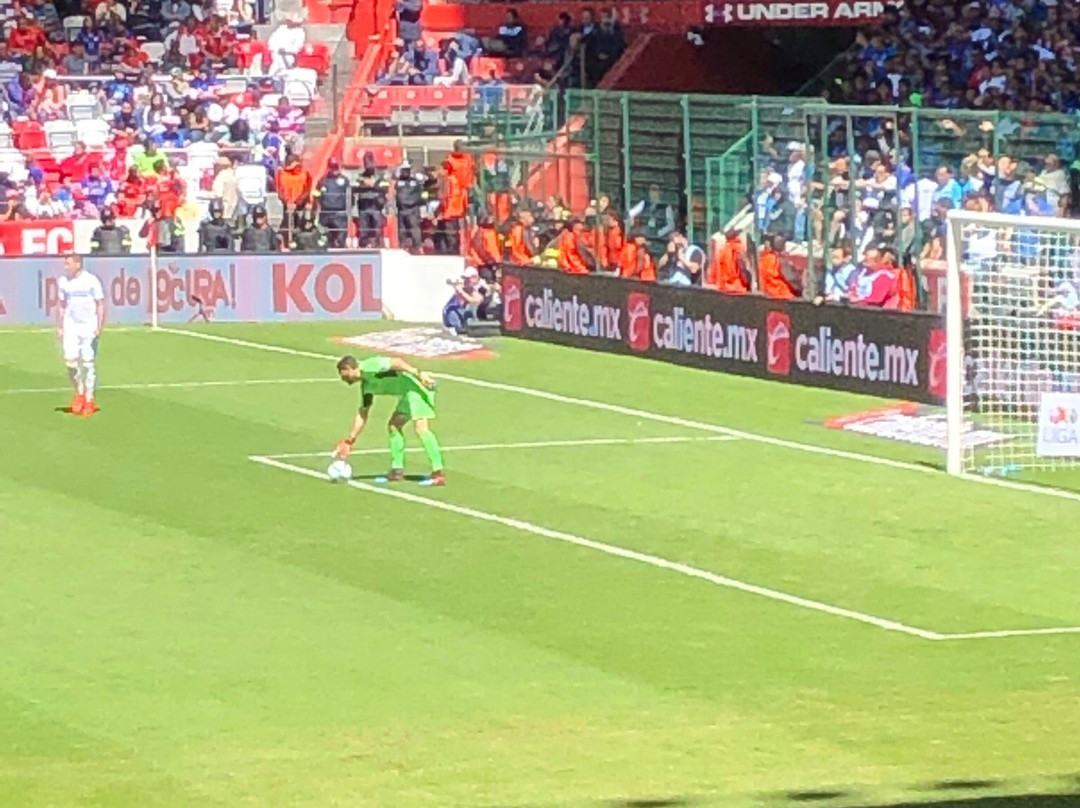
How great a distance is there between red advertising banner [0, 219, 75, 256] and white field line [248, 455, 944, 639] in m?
17.7

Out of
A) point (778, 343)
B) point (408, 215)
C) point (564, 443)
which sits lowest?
point (564, 443)

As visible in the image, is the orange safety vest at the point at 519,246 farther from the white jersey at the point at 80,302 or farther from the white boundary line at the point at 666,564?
the white boundary line at the point at 666,564

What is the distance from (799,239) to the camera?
3098 cm

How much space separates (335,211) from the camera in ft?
133

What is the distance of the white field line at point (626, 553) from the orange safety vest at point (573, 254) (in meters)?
11.2

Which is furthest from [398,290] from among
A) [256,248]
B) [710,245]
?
[710,245]

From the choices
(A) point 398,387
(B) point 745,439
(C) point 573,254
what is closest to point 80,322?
(A) point 398,387

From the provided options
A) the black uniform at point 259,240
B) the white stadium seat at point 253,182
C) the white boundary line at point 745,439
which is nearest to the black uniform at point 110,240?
the black uniform at point 259,240

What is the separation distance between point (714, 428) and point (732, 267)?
17.0 ft

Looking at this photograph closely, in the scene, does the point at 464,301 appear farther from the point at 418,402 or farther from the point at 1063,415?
the point at 1063,415

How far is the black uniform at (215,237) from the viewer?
39500 millimetres

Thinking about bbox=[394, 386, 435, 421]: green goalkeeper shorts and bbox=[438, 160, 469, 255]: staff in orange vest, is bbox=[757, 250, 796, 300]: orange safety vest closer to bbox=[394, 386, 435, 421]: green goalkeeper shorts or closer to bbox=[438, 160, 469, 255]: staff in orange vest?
bbox=[438, 160, 469, 255]: staff in orange vest

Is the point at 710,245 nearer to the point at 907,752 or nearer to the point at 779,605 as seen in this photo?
the point at 779,605

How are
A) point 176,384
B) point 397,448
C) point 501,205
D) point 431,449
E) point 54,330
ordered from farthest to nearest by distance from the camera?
point 54,330
point 501,205
point 176,384
point 397,448
point 431,449
